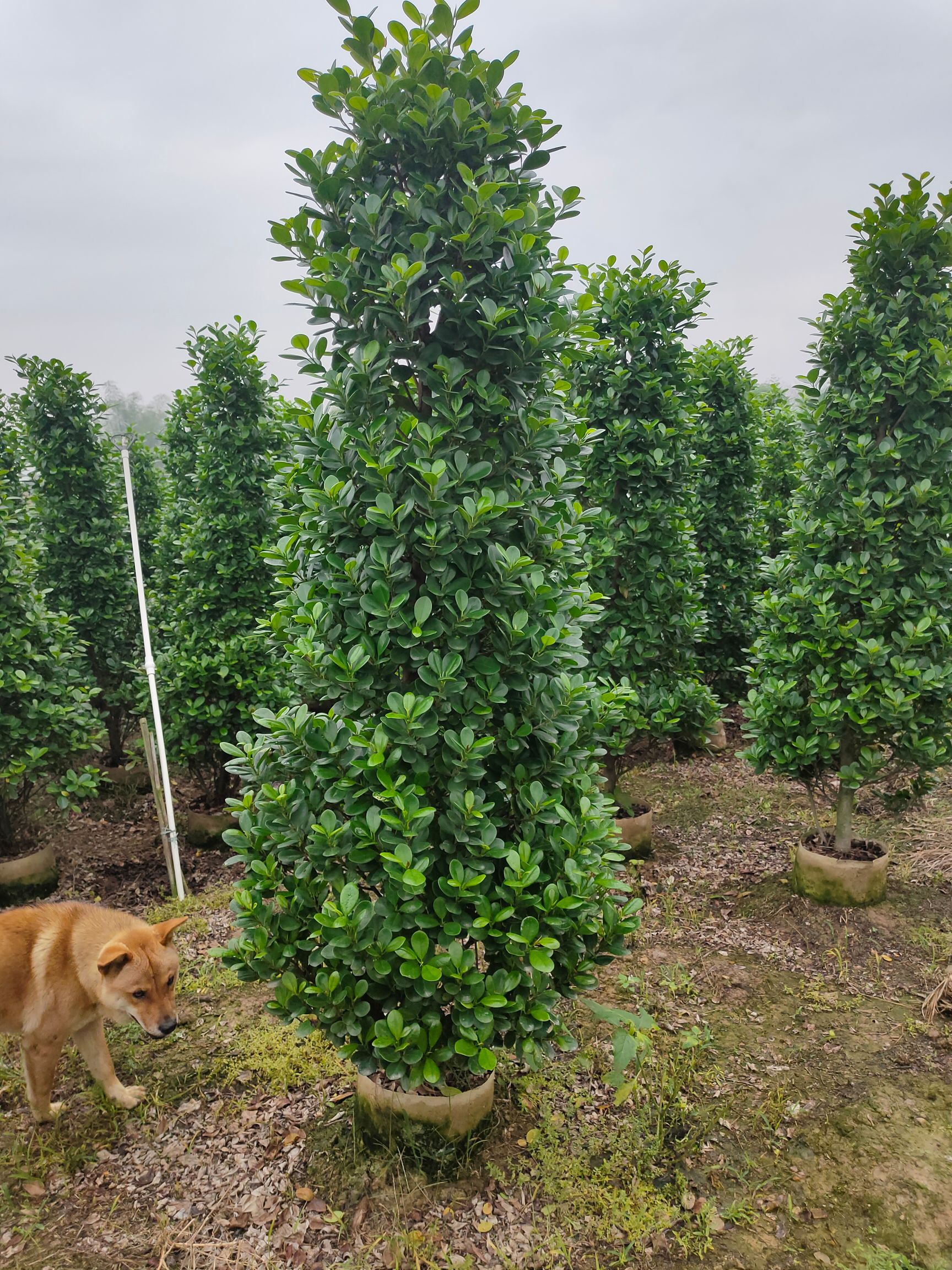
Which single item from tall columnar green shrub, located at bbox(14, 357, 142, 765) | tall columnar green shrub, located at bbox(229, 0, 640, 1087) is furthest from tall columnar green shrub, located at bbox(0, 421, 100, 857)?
tall columnar green shrub, located at bbox(229, 0, 640, 1087)

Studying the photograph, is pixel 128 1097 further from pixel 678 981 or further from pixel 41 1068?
pixel 678 981

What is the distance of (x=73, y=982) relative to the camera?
3.53m

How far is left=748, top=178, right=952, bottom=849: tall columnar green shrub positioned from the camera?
5.16 metres

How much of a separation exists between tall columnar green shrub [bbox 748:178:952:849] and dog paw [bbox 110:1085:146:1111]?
4721mm

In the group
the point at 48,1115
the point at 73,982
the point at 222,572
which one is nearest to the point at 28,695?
the point at 222,572

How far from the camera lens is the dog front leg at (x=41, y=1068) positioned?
11.5 feet

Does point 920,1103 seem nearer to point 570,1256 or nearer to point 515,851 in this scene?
point 570,1256

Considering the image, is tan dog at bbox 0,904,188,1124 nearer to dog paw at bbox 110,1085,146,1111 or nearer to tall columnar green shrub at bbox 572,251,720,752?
dog paw at bbox 110,1085,146,1111

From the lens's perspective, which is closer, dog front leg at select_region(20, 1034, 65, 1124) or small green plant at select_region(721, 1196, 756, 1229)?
small green plant at select_region(721, 1196, 756, 1229)

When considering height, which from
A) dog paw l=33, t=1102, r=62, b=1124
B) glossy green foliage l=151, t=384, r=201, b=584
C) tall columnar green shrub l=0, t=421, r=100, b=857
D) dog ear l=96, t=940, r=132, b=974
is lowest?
dog paw l=33, t=1102, r=62, b=1124

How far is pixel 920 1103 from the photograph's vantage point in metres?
3.74

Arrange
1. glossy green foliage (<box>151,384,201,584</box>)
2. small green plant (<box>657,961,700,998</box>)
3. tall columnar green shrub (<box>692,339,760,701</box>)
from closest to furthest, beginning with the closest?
small green plant (<box>657,961,700,998</box>) < glossy green foliage (<box>151,384,201,584</box>) < tall columnar green shrub (<box>692,339,760,701</box>)

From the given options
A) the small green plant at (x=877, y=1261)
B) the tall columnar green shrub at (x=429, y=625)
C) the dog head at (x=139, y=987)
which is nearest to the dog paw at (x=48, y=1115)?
the dog head at (x=139, y=987)

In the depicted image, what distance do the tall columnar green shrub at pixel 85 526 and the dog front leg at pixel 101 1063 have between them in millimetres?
5431
